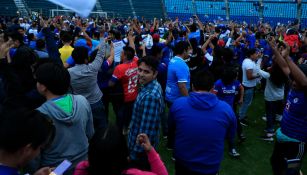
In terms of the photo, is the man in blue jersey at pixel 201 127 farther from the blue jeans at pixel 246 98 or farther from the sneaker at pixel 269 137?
the blue jeans at pixel 246 98

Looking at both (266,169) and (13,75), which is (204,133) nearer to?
(13,75)

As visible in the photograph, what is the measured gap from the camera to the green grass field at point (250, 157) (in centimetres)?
524

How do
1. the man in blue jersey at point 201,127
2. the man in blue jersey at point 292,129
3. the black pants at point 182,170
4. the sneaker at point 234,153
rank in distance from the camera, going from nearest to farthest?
the man in blue jersey at point 201,127
the black pants at point 182,170
the man in blue jersey at point 292,129
the sneaker at point 234,153

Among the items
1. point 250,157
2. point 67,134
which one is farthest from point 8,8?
point 67,134

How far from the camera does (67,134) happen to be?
2.74 metres

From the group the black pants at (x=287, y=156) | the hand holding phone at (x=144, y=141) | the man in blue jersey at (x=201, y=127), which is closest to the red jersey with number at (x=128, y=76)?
the man in blue jersey at (x=201, y=127)

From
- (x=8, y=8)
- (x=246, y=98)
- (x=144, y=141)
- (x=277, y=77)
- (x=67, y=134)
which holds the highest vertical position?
(x=8, y=8)

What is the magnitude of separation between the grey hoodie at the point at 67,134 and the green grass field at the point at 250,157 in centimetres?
254

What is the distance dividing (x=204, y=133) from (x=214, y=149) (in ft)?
0.65

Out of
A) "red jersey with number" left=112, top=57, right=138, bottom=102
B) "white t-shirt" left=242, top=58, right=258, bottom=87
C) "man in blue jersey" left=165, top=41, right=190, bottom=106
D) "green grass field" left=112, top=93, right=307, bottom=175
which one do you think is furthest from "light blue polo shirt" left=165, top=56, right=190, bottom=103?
"white t-shirt" left=242, top=58, right=258, bottom=87

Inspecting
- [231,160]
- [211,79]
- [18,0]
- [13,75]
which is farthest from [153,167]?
[18,0]

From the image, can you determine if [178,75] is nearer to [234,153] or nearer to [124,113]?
[124,113]

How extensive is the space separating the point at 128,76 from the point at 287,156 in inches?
110

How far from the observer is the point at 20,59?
378 centimetres
